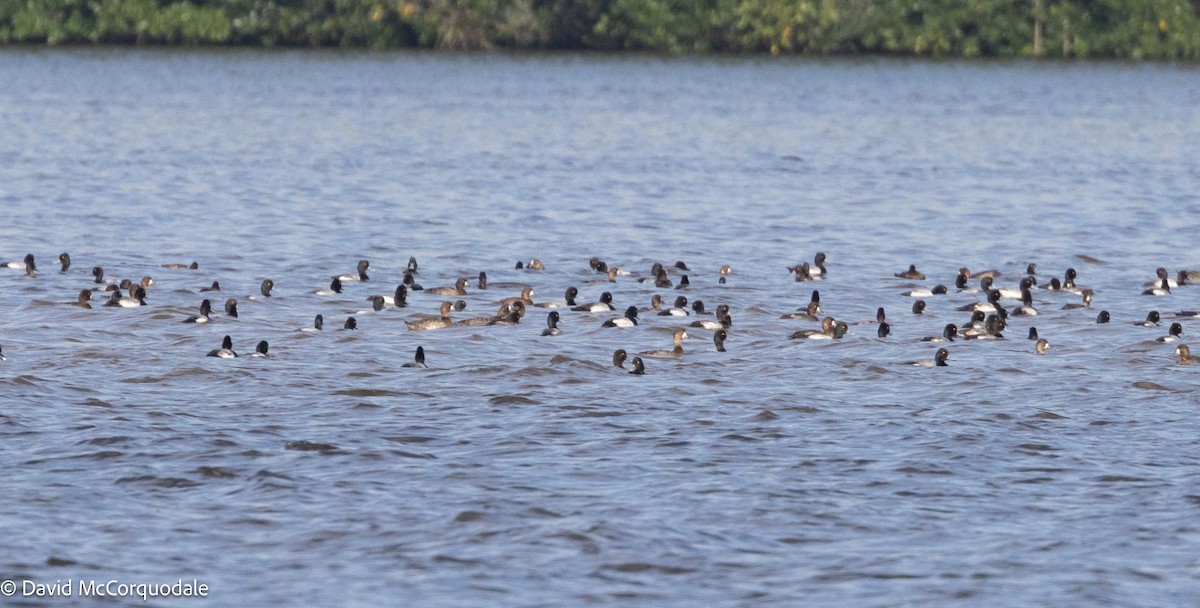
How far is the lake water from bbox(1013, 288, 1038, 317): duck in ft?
0.84

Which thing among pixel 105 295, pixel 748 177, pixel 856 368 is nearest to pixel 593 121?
pixel 748 177

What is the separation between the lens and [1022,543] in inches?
568

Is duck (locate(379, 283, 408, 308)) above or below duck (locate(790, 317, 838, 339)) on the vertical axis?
above

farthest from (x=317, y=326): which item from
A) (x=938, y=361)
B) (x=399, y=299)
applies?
(x=938, y=361)

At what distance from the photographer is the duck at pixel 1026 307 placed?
25.9 metres

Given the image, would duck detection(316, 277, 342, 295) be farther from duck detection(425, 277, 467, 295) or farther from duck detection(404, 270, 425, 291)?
duck detection(425, 277, 467, 295)

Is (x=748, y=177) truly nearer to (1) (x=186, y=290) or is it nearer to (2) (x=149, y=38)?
(1) (x=186, y=290)

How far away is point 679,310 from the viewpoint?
25.8 m

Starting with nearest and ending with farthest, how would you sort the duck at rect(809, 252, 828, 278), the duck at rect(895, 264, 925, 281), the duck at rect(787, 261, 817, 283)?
the duck at rect(787, 261, 817, 283) → the duck at rect(895, 264, 925, 281) → the duck at rect(809, 252, 828, 278)

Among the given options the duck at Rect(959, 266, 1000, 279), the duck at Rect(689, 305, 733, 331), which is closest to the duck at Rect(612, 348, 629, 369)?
the duck at Rect(689, 305, 733, 331)

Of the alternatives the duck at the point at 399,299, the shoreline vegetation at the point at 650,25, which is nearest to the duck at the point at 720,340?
the duck at the point at 399,299

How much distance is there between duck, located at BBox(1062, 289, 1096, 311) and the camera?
87.1 feet

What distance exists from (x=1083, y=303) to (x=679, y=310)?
623cm

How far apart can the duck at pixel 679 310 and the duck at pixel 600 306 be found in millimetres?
775
